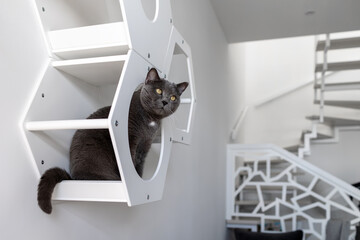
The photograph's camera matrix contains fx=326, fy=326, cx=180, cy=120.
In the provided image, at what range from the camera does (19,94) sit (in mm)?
799

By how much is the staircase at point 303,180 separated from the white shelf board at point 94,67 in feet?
7.89

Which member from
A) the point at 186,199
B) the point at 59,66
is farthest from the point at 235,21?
the point at 59,66

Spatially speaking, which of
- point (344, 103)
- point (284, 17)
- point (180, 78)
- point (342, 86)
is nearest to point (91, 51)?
point (180, 78)

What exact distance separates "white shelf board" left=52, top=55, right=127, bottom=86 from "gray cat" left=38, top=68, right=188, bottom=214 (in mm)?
97

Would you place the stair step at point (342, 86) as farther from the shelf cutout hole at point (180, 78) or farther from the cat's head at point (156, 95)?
the cat's head at point (156, 95)

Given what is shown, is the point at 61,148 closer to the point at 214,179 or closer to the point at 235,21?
the point at 214,179

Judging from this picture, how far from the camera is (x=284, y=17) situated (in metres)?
2.92

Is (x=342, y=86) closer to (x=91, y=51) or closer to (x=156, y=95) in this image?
(x=156, y=95)

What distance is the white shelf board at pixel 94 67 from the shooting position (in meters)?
0.86

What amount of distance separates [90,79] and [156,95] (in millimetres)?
239

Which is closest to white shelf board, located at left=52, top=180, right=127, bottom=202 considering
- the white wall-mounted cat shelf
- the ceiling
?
the white wall-mounted cat shelf

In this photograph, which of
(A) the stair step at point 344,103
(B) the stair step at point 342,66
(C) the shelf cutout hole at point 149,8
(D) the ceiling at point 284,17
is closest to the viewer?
(C) the shelf cutout hole at point 149,8

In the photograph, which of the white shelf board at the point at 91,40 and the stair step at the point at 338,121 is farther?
the stair step at the point at 338,121

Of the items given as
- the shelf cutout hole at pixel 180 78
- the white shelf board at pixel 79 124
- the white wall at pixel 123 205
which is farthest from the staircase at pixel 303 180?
the white shelf board at pixel 79 124
